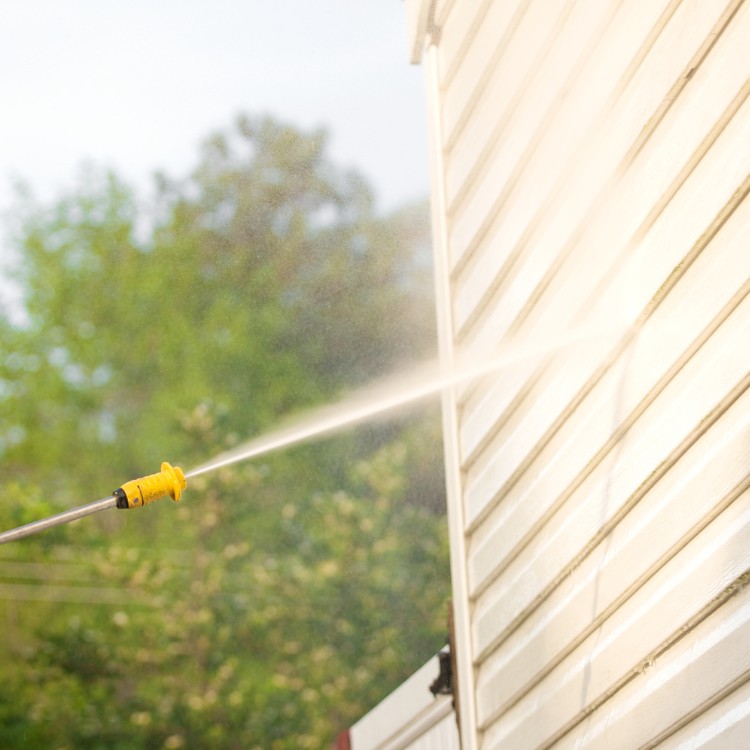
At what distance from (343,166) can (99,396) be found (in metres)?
6.13

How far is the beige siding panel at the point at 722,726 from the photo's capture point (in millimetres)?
1324

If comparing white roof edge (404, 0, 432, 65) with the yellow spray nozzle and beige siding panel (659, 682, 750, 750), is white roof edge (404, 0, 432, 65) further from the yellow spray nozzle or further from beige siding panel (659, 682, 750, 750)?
beige siding panel (659, 682, 750, 750)

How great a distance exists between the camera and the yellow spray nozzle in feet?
5.74

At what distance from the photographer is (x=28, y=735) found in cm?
1238

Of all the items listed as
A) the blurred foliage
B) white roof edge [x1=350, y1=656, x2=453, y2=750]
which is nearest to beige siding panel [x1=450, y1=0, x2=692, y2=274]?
white roof edge [x1=350, y1=656, x2=453, y2=750]

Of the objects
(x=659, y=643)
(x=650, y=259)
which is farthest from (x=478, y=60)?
(x=659, y=643)

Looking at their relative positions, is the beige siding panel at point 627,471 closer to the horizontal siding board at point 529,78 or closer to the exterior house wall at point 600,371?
the exterior house wall at point 600,371

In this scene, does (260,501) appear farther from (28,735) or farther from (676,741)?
(676,741)

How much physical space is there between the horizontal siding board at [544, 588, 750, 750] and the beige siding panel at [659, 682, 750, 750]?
13mm

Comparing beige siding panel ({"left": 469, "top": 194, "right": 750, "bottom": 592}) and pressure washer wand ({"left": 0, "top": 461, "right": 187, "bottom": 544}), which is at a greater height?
pressure washer wand ({"left": 0, "top": 461, "right": 187, "bottom": 544})

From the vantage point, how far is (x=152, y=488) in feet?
5.82

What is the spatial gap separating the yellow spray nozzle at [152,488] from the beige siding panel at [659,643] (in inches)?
28.3

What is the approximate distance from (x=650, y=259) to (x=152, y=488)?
88cm

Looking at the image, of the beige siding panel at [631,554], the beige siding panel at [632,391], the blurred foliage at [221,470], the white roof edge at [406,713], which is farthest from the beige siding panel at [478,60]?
the blurred foliage at [221,470]
